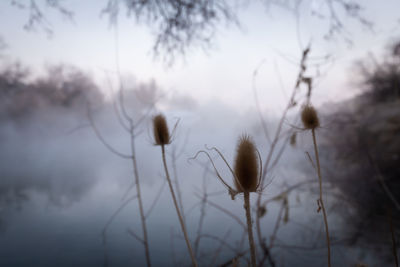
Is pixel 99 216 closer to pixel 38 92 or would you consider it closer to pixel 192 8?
pixel 192 8

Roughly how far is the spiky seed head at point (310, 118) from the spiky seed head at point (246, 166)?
0.21m

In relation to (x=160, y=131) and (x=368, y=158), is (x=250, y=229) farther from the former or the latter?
(x=368, y=158)

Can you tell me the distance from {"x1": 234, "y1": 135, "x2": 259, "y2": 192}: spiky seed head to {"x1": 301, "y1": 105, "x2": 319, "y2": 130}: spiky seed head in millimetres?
212

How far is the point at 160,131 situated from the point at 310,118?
1.23 ft

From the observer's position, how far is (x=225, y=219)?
2.46 m

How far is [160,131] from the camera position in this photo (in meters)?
0.57

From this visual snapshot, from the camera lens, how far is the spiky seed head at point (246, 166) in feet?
1.11

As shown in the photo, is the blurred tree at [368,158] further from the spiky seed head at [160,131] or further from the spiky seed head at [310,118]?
the spiky seed head at [160,131]

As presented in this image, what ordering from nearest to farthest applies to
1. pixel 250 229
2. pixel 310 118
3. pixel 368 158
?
pixel 250 229
pixel 310 118
pixel 368 158

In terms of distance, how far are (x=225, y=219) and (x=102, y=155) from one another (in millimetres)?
7125

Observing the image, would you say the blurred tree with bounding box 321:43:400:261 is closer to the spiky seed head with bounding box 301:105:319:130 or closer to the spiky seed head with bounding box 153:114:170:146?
the spiky seed head with bounding box 301:105:319:130

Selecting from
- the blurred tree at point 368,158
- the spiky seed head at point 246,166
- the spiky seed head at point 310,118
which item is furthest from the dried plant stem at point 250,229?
the blurred tree at point 368,158

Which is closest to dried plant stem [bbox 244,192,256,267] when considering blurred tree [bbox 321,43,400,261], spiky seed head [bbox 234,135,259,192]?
spiky seed head [bbox 234,135,259,192]

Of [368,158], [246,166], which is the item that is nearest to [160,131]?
[246,166]
